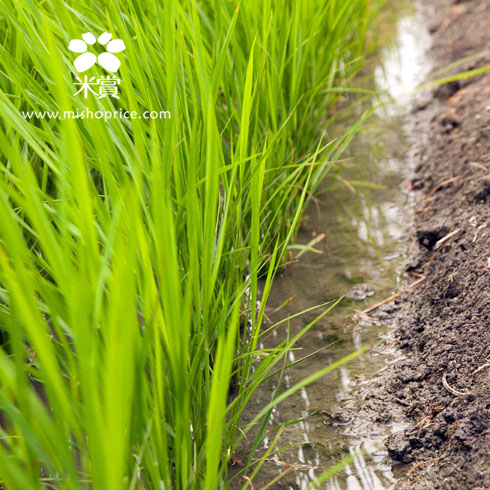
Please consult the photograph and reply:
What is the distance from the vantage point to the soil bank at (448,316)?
1197 millimetres

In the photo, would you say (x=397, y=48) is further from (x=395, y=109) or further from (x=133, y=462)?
(x=133, y=462)

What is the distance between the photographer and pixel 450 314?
1545 millimetres

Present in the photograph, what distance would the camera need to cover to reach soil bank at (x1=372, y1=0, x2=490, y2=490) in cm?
120

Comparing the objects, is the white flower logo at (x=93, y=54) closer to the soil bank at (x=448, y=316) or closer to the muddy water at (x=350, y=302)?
the muddy water at (x=350, y=302)

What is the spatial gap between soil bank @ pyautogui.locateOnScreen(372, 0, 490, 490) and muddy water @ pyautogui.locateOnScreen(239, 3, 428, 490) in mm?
53

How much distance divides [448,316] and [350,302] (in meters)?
0.32

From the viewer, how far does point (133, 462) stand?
3.04 ft

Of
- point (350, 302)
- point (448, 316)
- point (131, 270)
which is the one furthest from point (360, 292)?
point (131, 270)

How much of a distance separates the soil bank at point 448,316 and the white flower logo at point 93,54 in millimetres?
998

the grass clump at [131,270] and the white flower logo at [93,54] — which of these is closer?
the grass clump at [131,270]
